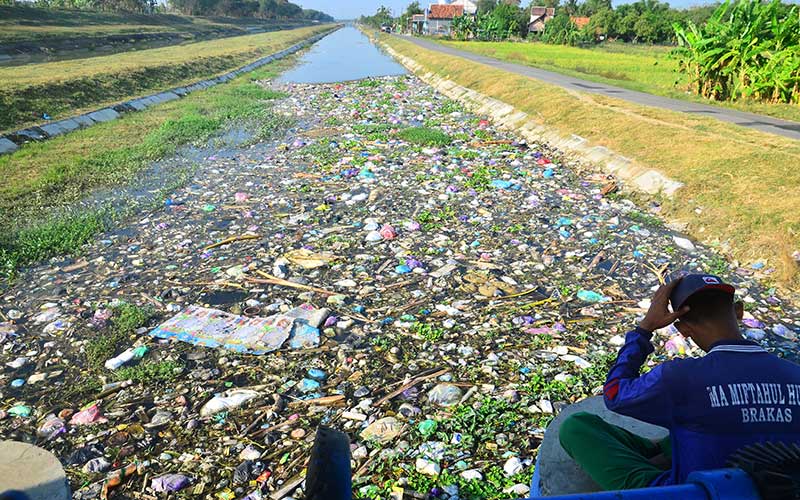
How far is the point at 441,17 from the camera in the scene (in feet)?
228

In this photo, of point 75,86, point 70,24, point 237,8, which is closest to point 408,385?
point 75,86

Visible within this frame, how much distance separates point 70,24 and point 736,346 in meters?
47.5

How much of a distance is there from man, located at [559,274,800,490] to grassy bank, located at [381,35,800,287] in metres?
3.78

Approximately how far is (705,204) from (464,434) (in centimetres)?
495

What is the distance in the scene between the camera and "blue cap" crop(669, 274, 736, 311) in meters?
1.63

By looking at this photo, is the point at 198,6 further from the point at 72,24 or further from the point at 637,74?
the point at 637,74

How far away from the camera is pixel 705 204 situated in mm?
6102

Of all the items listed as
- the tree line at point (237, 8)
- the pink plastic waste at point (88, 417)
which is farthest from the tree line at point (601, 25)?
the pink plastic waste at point (88, 417)

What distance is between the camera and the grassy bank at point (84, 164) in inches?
214

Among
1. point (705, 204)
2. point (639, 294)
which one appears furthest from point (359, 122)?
point (639, 294)

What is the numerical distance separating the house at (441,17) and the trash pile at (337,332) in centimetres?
6518

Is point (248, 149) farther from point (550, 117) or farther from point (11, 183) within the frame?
point (550, 117)

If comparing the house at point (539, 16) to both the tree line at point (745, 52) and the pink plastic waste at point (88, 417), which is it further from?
the pink plastic waste at point (88, 417)

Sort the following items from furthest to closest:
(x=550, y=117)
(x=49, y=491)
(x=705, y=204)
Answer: (x=550, y=117) → (x=705, y=204) → (x=49, y=491)
